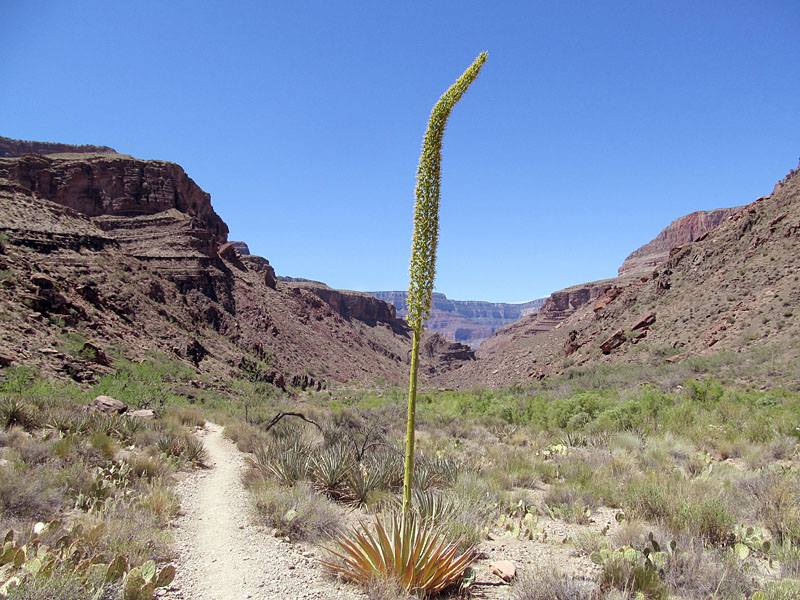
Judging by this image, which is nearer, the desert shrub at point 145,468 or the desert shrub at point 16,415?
the desert shrub at point 145,468

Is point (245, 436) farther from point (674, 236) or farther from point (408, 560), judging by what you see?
point (674, 236)

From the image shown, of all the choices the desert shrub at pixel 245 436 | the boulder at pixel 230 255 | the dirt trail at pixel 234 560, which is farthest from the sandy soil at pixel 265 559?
the boulder at pixel 230 255

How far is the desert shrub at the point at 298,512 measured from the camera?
18.2ft

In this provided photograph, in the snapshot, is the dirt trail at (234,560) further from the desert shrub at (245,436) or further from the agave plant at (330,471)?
the desert shrub at (245,436)

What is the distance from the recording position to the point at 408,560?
371cm

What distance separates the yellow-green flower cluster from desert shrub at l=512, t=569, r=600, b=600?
100.0 inches

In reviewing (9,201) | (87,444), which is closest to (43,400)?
(87,444)

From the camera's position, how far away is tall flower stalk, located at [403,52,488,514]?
11.0 feet

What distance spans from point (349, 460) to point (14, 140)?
432ft

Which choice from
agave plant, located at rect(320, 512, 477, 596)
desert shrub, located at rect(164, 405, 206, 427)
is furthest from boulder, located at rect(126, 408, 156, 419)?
agave plant, located at rect(320, 512, 477, 596)

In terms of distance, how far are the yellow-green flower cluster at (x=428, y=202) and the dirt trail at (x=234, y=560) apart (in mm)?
2840

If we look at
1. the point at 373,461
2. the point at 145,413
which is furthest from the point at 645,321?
the point at 145,413

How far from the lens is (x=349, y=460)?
7.59 meters

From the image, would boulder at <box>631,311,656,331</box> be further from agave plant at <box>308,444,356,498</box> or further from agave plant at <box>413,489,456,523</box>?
agave plant at <box>413,489,456,523</box>
